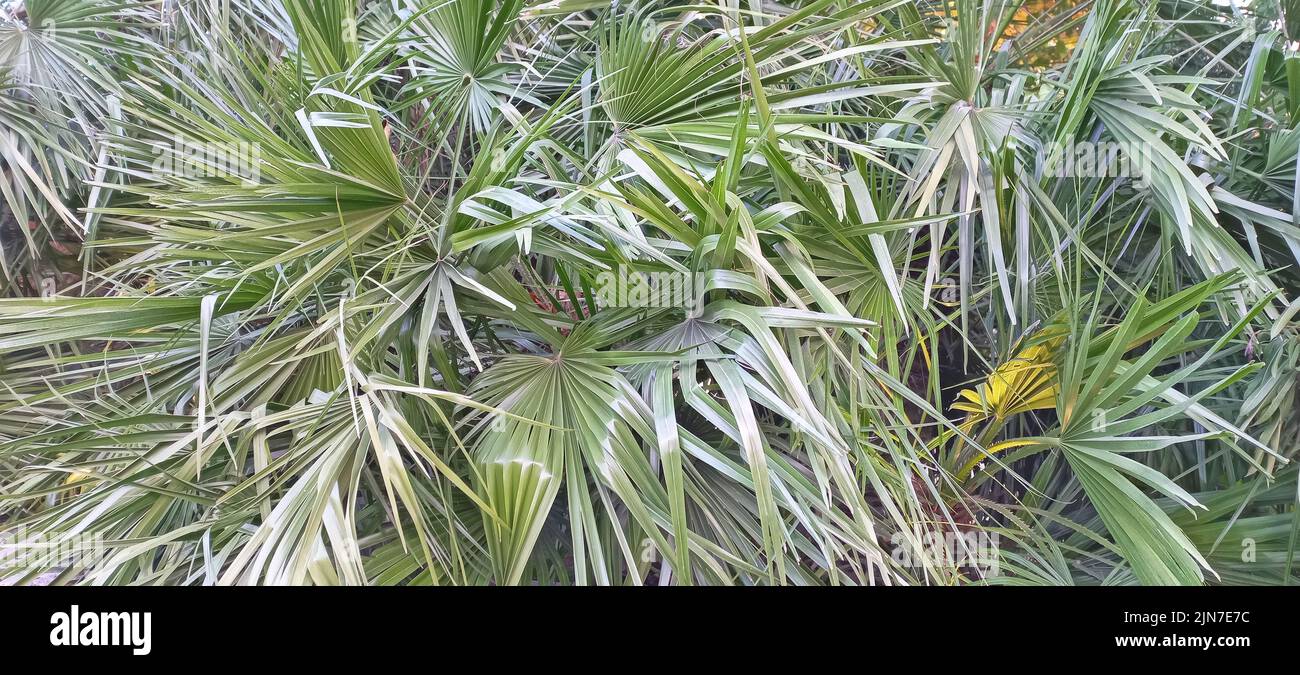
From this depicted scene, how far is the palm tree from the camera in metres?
0.96

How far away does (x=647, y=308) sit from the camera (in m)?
1.07

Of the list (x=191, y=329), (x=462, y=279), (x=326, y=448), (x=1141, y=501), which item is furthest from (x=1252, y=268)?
(x=191, y=329)

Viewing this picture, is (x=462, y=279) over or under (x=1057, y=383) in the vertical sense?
over

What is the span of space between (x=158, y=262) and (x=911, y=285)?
1.47 metres

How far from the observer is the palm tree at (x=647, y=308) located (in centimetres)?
96

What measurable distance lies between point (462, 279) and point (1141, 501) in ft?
3.90

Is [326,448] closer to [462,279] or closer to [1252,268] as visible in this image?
[462,279]

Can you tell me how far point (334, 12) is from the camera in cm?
120
